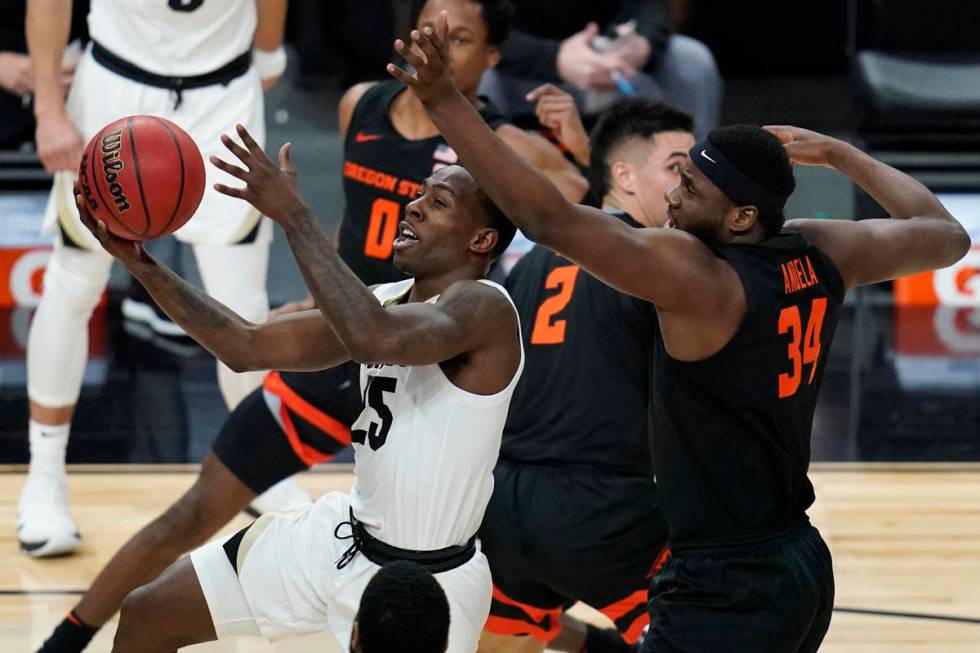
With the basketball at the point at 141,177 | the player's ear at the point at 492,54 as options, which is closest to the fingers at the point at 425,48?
the basketball at the point at 141,177

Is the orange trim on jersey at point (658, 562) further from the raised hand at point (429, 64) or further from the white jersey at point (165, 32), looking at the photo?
the white jersey at point (165, 32)

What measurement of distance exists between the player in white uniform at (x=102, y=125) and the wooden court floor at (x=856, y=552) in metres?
0.25

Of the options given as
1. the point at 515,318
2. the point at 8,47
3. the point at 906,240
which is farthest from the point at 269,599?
the point at 8,47

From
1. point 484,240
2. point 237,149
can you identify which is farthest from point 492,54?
point 237,149

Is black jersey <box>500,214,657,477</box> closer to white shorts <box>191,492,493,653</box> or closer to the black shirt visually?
white shorts <box>191,492,493,653</box>

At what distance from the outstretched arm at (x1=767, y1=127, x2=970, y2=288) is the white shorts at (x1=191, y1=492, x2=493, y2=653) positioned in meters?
1.10

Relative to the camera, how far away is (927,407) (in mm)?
7234

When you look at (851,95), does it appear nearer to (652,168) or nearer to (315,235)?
(652,168)

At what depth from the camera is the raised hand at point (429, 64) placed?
305 cm

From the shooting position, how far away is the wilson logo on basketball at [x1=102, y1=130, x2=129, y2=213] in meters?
3.62

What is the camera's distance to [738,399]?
11.3 ft

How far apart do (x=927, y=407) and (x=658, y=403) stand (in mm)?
4038

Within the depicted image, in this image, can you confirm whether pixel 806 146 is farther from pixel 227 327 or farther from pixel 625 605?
pixel 227 327

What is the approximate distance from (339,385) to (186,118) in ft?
4.72
